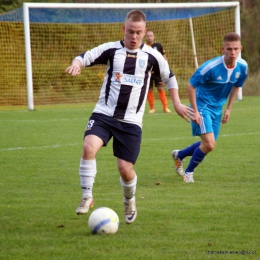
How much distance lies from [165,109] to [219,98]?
9.49 m

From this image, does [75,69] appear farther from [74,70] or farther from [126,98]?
[126,98]

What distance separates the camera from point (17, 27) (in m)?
19.9

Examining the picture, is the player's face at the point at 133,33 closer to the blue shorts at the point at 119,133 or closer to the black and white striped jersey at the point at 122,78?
the black and white striped jersey at the point at 122,78

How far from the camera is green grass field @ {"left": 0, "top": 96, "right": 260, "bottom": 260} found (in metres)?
4.39

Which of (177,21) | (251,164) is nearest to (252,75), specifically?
(177,21)

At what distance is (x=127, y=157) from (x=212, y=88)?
2.39 m

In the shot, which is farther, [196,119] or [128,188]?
[196,119]

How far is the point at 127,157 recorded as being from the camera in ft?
17.1

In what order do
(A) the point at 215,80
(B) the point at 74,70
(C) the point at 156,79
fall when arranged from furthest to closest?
(C) the point at 156,79 < (A) the point at 215,80 < (B) the point at 74,70

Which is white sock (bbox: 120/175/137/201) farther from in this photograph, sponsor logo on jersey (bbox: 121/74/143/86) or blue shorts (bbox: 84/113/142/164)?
sponsor logo on jersey (bbox: 121/74/143/86)

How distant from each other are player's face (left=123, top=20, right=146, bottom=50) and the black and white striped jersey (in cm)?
6

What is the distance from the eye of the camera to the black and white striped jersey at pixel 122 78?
524cm

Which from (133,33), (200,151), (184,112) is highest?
(133,33)

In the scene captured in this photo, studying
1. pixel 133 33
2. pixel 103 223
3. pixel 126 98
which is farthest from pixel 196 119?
pixel 103 223
